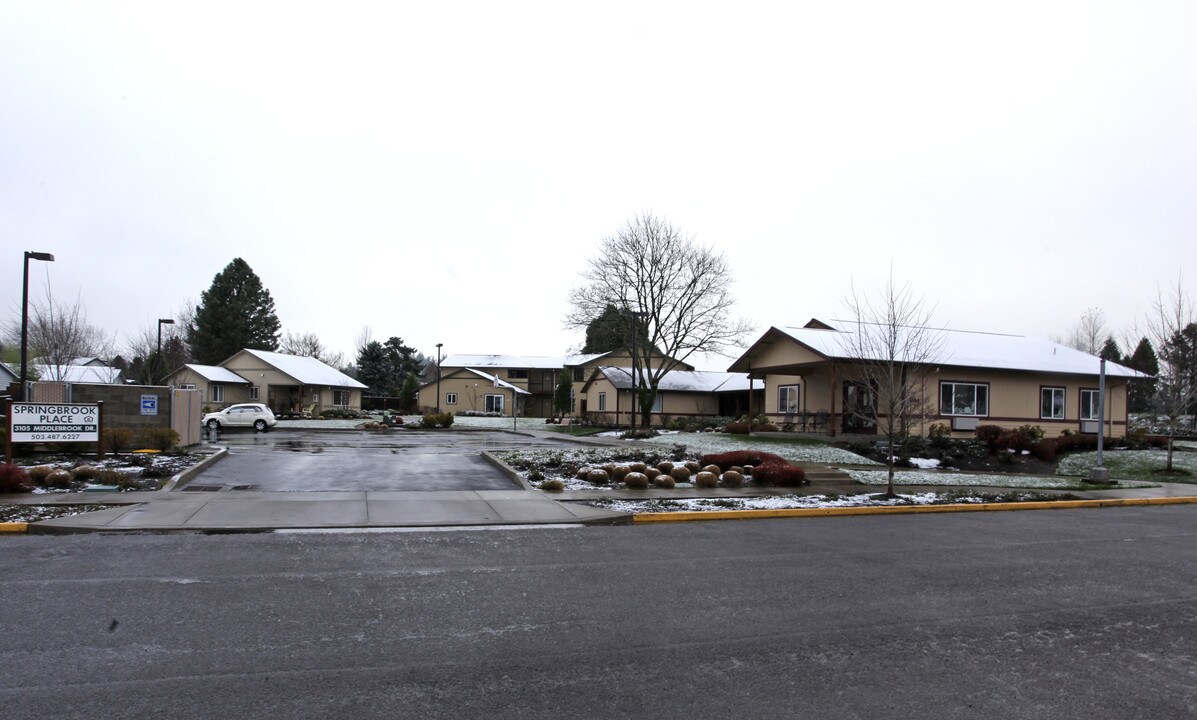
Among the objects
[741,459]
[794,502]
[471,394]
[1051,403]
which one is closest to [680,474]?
[741,459]

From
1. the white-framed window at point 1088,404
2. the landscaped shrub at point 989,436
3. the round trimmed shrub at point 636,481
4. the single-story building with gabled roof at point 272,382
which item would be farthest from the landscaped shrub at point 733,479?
the single-story building with gabled roof at point 272,382

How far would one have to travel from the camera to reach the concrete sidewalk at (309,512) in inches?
434

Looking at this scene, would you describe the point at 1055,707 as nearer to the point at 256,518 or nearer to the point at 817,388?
the point at 256,518

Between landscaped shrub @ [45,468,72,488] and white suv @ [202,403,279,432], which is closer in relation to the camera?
landscaped shrub @ [45,468,72,488]

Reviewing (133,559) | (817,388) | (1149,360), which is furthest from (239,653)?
(1149,360)

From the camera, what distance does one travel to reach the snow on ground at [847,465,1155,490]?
18944mm

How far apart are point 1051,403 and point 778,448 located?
46.9 feet

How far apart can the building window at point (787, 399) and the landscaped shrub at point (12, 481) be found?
27292 millimetres

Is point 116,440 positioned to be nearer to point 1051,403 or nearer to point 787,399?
point 787,399

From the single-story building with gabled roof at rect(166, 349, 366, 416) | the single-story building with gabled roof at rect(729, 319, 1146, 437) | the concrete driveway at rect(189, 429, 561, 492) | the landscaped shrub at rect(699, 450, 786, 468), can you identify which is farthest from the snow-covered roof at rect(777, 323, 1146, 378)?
the single-story building with gabled roof at rect(166, 349, 366, 416)

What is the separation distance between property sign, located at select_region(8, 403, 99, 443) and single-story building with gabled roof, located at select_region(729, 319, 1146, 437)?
22485mm

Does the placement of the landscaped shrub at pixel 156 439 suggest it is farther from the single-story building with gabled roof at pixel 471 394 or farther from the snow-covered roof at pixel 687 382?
the single-story building with gabled roof at pixel 471 394

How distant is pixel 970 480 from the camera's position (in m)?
20.1

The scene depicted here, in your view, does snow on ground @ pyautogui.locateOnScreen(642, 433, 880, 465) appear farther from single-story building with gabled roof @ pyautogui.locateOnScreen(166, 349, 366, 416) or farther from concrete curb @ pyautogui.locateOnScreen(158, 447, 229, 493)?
single-story building with gabled roof @ pyautogui.locateOnScreen(166, 349, 366, 416)
